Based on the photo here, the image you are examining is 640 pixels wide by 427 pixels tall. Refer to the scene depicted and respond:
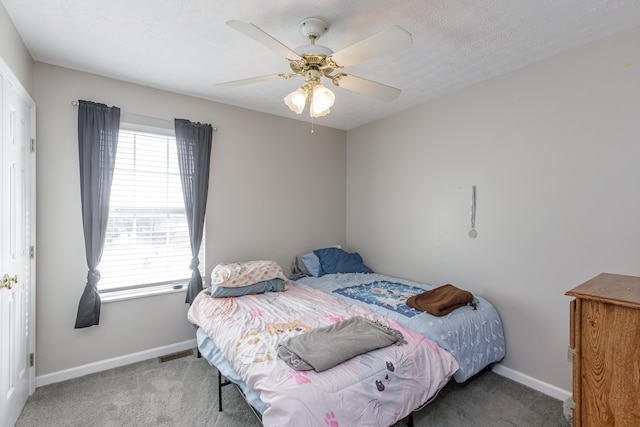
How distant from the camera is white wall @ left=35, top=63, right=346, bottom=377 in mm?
2475

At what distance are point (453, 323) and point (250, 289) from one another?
5.84ft

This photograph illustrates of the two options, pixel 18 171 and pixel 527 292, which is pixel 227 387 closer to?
pixel 18 171

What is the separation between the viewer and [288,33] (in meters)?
2.02

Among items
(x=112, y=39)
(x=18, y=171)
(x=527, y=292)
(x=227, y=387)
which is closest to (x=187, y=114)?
(x=112, y=39)

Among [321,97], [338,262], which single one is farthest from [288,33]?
[338,262]

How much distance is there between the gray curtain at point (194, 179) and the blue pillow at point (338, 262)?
140 cm

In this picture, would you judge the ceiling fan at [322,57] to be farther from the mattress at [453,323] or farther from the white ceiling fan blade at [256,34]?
the mattress at [453,323]

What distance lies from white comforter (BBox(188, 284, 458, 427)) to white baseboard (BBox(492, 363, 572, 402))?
0.95 m

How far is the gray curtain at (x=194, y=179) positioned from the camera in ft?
9.86

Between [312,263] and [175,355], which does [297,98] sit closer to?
[312,263]

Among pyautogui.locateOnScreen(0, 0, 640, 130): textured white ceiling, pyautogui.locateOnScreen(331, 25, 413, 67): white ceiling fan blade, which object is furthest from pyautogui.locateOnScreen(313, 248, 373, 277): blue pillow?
pyautogui.locateOnScreen(331, 25, 413, 67): white ceiling fan blade

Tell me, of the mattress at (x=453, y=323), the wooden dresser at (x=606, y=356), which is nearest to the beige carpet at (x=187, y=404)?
the mattress at (x=453, y=323)

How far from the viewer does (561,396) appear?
89.6 inches

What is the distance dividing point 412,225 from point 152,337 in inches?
114
